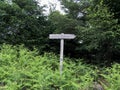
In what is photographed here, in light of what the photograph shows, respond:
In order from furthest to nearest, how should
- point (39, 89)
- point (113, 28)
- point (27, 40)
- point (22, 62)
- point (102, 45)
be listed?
1. point (27, 40)
2. point (102, 45)
3. point (113, 28)
4. point (22, 62)
5. point (39, 89)

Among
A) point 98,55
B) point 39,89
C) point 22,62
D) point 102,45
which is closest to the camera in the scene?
point 39,89

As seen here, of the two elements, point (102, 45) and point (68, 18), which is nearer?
point (102, 45)

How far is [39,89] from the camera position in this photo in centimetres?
475

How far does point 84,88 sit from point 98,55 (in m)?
4.95

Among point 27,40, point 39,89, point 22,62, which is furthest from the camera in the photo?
point 27,40

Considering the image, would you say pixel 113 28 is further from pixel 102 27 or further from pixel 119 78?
pixel 119 78

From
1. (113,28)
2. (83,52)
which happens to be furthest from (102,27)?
(83,52)

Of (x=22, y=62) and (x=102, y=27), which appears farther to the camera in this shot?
(x=102, y=27)

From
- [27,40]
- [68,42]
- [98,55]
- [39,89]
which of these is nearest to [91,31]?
[98,55]

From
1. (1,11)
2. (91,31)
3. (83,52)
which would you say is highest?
(1,11)

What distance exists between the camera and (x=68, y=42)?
10.6m

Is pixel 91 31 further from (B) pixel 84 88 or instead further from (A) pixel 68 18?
(B) pixel 84 88

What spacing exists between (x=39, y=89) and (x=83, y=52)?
6.12 meters

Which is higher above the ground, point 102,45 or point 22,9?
point 22,9
